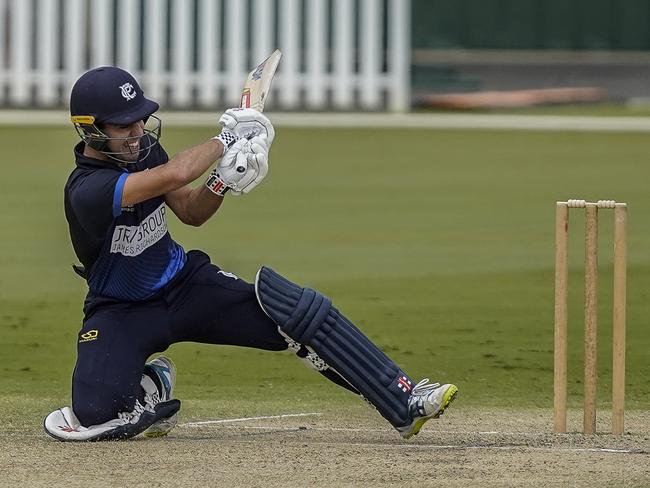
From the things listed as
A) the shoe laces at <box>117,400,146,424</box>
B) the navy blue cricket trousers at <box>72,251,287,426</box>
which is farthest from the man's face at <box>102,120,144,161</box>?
the shoe laces at <box>117,400,146,424</box>

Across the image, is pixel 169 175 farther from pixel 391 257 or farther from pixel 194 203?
pixel 391 257

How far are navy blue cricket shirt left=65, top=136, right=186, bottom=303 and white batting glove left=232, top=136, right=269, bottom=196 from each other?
384mm

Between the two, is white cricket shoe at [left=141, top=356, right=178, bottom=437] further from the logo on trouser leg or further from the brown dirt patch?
the logo on trouser leg

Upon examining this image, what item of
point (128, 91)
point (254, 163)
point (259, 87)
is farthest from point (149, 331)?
point (259, 87)

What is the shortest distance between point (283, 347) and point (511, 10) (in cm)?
2185

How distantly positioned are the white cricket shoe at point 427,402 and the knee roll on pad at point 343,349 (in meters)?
0.03

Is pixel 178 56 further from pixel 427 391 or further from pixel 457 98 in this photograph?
pixel 427 391

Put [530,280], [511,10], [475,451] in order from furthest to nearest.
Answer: [511,10], [530,280], [475,451]

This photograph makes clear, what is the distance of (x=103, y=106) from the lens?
5.17m

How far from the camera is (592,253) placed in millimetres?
5211

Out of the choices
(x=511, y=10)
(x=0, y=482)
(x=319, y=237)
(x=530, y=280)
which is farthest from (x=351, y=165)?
(x=0, y=482)

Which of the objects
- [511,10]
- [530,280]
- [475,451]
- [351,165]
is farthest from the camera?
[511,10]

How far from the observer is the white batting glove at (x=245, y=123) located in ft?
16.9

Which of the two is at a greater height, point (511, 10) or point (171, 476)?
point (511, 10)
